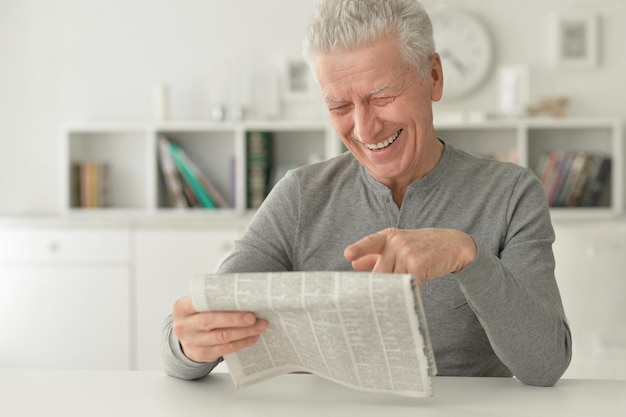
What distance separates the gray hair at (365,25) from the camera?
143cm

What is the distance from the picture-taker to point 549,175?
4016 mm

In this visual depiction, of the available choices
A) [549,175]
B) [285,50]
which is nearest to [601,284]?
[549,175]

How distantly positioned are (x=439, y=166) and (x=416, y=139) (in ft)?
0.42

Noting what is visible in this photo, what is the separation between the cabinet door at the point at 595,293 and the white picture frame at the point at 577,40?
3.08 feet

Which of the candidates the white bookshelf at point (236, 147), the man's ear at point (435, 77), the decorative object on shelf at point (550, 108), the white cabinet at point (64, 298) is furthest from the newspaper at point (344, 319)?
the decorative object on shelf at point (550, 108)

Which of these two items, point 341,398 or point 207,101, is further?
point 207,101

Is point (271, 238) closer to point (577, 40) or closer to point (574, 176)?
point (574, 176)

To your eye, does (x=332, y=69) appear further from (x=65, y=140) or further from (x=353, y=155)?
(x=65, y=140)

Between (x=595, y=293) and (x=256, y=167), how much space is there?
5.59ft

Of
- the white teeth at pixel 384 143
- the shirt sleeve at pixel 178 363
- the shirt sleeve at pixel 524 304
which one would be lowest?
the shirt sleeve at pixel 178 363

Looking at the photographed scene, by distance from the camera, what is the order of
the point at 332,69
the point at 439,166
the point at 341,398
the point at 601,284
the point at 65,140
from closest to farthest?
the point at 341,398 < the point at 332,69 < the point at 439,166 < the point at 601,284 < the point at 65,140

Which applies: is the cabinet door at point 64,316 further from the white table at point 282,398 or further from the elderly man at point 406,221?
the white table at point 282,398

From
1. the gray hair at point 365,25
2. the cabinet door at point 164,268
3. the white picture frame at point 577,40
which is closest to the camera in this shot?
the gray hair at point 365,25

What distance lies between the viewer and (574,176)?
13.1 ft
